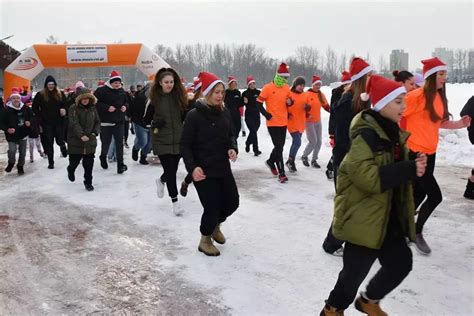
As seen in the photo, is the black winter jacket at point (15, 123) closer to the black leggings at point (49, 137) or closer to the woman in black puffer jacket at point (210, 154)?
the black leggings at point (49, 137)

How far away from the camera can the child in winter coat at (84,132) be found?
8.06m

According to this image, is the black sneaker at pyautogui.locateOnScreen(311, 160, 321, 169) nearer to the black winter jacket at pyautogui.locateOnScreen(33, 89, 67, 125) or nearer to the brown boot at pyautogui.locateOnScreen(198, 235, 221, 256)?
Result: the brown boot at pyautogui.locateOnScreen(198, 235, 221, 256)

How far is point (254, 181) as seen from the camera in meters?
8.59

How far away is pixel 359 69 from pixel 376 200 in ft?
6.55

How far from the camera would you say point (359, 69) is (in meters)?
4.49

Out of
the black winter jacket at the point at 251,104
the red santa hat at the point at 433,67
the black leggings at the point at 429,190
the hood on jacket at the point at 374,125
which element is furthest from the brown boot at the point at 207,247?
the black winter jacket at the point at 251,104

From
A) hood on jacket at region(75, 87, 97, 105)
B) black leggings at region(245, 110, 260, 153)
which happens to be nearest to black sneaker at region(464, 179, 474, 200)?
black leggings at region(245, 110, 260, 153)

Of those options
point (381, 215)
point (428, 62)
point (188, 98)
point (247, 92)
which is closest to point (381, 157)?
point (381, 215)

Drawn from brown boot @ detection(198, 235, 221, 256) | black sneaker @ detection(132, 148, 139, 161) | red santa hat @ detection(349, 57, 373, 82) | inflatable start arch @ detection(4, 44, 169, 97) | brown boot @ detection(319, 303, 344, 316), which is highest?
inflatable start arch @ detection(4, 44, 169, 97)

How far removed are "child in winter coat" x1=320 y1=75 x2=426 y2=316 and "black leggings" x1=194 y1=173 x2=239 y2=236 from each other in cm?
182

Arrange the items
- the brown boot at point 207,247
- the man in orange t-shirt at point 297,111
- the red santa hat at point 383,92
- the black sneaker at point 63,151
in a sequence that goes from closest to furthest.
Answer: the red santa hat at point 383,92
the brown boot at point 207,247
the man in orange t-shirt at point 297,111
the black sneaker at point 63,151

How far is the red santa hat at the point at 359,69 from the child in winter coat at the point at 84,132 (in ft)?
17.2

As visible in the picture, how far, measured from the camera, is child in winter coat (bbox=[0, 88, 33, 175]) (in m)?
9.50

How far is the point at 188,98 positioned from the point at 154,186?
231cm
